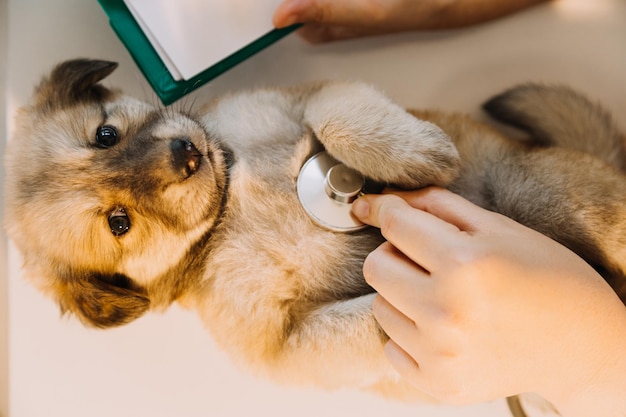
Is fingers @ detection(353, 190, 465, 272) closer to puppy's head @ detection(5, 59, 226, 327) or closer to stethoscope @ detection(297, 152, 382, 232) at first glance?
stethoscope @ detection(297, 152, 382, 232)

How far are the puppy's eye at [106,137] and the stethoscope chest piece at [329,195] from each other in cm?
43

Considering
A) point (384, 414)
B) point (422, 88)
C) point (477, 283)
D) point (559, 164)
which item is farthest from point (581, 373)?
point (422, 88)

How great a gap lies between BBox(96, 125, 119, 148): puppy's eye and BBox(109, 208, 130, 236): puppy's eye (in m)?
0.17

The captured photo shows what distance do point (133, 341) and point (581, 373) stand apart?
1.14 meters

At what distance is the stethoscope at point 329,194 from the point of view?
1.19m

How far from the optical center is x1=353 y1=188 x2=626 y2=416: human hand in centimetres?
93

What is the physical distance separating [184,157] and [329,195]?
12.7 inches

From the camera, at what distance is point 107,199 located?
1130 mm

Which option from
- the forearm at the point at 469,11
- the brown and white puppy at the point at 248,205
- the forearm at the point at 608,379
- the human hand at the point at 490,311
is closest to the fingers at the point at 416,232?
the human hand at the point at 490,311

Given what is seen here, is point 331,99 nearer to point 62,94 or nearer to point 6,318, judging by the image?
point 62,94

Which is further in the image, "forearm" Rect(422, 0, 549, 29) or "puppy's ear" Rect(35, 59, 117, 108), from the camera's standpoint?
"forearm" Rect(422, 0, 549, 29)

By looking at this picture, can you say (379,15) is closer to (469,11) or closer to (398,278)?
(469,11)

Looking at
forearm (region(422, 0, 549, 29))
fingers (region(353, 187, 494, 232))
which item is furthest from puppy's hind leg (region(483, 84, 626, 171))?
fingers (region(353, 187, 494, 232))

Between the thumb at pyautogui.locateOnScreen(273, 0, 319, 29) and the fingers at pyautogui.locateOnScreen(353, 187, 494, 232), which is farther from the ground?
the thumb at pyautogui.locateOnScreen(273, 0, 319, 29)
